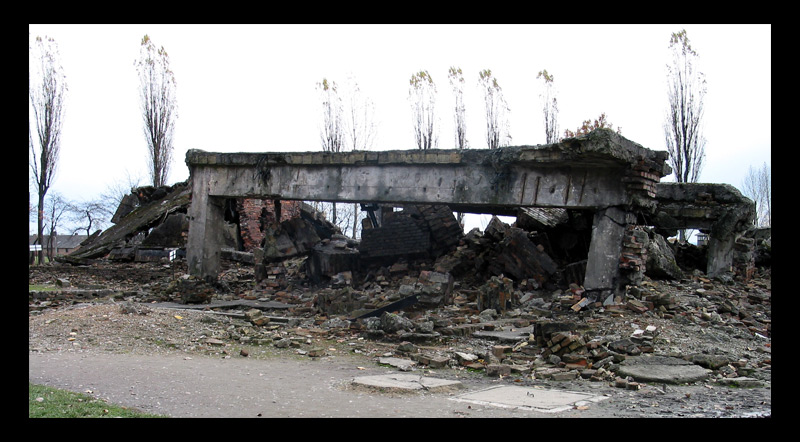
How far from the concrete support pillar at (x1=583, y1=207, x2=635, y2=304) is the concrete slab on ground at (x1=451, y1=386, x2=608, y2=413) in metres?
5.41

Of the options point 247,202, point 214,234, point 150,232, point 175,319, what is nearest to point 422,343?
A: point 175,319

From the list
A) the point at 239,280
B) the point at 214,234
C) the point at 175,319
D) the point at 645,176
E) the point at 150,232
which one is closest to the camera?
the point at 175,319

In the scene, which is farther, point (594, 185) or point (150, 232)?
point (150, 232)

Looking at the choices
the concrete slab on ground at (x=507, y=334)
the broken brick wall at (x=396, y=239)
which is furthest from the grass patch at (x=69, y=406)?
the broken brick wall at (x=396, y=239)

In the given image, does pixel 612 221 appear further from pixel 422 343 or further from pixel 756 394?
pixel 756 394

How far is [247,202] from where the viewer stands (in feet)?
68.1

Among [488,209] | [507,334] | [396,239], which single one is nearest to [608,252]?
[507,334]

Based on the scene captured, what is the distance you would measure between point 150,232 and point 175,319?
12.1 metres

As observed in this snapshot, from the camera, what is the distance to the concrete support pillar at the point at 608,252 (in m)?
10.9

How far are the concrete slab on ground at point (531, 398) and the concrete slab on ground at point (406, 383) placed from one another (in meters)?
0.33

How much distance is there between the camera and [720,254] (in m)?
16.1

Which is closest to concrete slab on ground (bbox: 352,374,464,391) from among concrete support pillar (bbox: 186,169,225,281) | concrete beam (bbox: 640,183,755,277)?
concrete support pillar (bbox: 186,169,225,281)

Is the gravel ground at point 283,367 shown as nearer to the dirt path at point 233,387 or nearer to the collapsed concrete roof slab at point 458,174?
the dirt path at point 233,387

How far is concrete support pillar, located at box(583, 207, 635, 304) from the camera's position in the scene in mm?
10883
